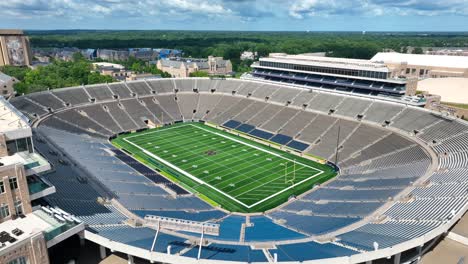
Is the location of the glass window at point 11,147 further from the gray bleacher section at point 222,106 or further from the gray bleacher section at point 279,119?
the gray bleacher section at point 222,106

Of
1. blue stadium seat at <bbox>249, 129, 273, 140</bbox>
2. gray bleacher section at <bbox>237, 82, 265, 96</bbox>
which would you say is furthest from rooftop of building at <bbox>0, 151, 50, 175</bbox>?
gray bleacher section at <bbox>237, 82, 265, 96</bbox>

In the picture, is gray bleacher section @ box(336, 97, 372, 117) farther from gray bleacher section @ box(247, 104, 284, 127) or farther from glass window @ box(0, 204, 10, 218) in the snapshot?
glass window @ box(0, 204, 10, 218)

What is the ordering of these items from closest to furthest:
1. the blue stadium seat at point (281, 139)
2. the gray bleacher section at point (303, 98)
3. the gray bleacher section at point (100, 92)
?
the blue stadium seat at point (281, 139) → the gray bleacher section at point (303, 98) → the gray bleacher section at point (100, 92)

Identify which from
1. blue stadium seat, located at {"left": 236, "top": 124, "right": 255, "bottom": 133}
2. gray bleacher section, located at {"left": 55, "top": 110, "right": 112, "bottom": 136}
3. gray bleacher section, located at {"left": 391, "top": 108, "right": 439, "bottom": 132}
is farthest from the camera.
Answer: blue stadium seat, located at {"left": 236, "top": 124, "right": 255, "bottom": 133}

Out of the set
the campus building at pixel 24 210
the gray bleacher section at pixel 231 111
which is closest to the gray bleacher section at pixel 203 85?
the gray bleacher section at pixel 231 111

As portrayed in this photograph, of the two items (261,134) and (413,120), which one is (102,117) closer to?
(261,134)

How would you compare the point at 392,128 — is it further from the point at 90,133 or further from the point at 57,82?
the point at 57,82
